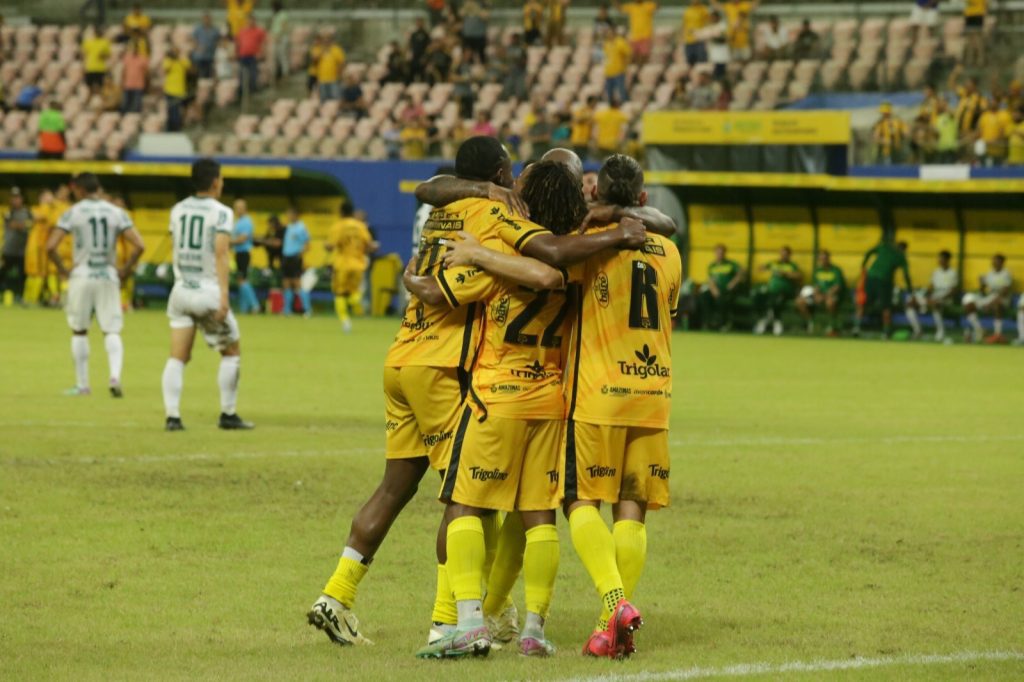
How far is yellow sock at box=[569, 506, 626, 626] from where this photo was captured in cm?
655

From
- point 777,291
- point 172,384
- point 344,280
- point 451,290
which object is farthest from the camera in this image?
point 777,291

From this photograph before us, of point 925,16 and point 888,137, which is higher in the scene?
point 925,16

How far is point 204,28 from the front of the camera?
39.6 metres

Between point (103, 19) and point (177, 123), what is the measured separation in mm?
5946

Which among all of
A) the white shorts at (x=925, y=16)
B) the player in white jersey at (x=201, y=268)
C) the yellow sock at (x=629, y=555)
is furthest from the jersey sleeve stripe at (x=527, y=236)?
the white shorts at (x=925, y=16)

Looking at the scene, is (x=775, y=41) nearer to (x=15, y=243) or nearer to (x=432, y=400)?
(x=15, y=243)

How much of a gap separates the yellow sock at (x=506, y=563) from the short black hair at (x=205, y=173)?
7137mm

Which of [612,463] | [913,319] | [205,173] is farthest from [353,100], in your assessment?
[612,463]

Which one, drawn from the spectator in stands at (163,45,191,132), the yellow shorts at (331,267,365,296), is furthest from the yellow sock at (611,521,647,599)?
the spectator in stands at (163,45,191,132)

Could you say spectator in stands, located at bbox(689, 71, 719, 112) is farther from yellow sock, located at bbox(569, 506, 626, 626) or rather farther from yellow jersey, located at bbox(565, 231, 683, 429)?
yellow sock, located at bbox(569, 506, 626, 626)

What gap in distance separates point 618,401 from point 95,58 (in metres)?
35.8

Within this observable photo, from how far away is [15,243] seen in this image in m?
34.6

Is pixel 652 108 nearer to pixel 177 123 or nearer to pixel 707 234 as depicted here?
pixel 707 234

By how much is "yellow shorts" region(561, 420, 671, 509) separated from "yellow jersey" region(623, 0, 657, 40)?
28.3 m
